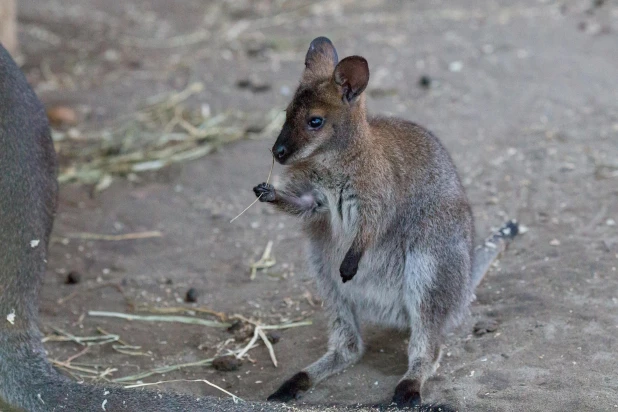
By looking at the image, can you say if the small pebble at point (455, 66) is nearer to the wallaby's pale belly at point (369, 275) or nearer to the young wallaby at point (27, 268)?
the wallaby's pale belly at point (369, 275)

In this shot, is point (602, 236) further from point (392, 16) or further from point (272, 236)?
A: point (392, 16)

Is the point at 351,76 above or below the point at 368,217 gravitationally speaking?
above

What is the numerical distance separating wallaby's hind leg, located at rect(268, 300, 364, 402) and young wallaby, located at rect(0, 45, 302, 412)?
0.75 m

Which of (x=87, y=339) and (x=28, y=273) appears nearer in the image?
(x=28, y=273)

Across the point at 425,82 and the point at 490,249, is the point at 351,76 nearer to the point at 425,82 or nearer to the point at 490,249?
the point at 490,249

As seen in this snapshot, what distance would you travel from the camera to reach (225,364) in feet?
15.3

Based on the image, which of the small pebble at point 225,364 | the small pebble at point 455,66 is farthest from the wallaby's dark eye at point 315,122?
the small pebble at point 455,66

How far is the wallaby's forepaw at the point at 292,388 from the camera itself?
4250 millimetres

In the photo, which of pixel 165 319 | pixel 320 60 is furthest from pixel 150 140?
pixel 320 60

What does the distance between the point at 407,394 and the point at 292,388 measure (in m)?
0.56

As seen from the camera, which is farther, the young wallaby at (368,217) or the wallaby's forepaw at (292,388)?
the wallaby's forepaw at (292,388)

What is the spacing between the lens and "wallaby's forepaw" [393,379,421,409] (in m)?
4.04

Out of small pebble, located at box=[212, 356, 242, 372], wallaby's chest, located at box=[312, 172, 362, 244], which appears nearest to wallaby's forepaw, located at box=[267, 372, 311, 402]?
small pebble, located at box=[212, 356, 242, 372]

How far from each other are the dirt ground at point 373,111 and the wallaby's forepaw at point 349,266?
605mm
